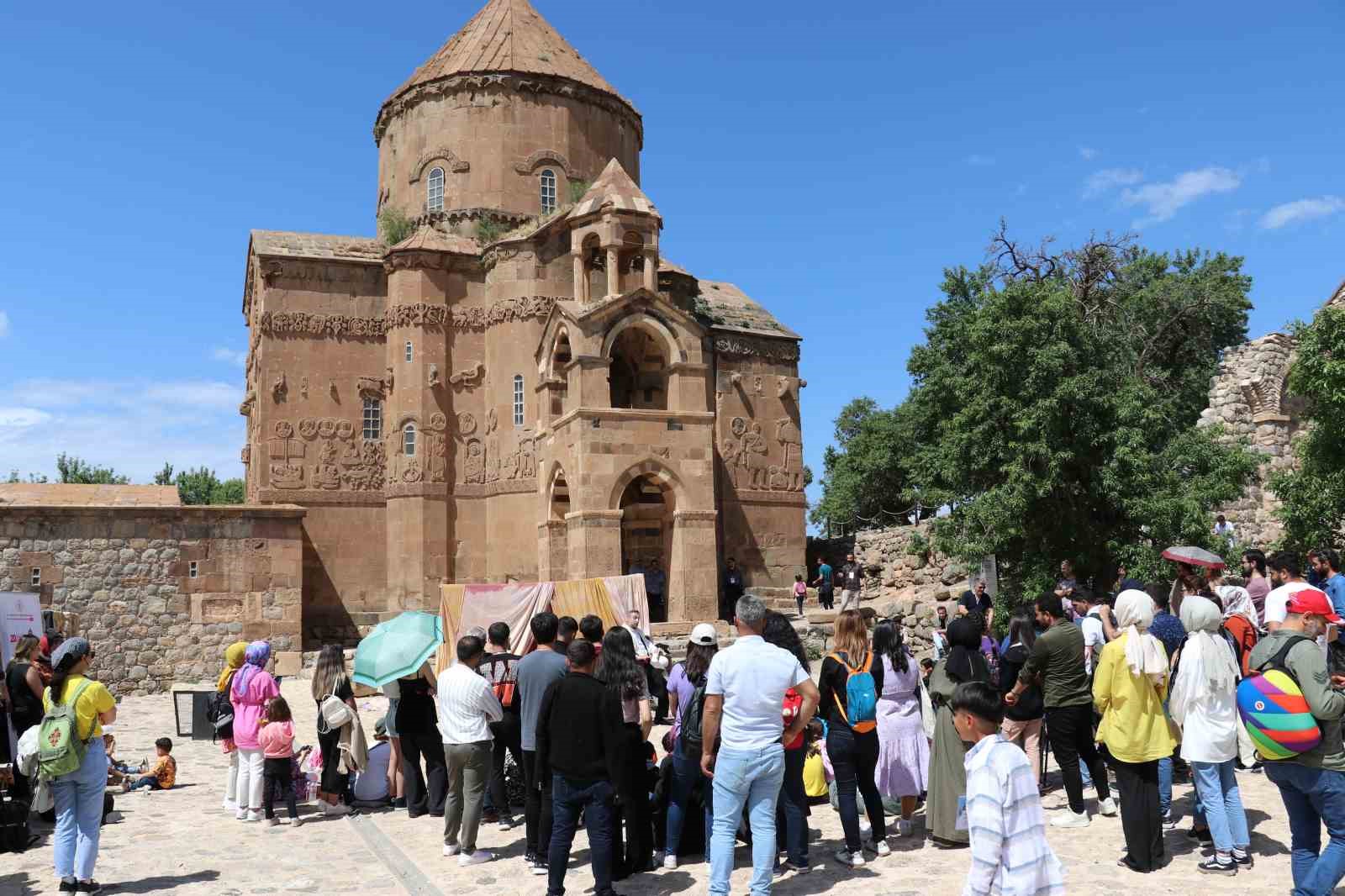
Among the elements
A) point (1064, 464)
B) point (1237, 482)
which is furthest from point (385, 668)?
point (1237, 482)

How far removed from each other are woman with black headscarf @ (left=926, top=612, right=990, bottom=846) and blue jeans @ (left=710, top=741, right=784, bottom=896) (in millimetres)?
2063

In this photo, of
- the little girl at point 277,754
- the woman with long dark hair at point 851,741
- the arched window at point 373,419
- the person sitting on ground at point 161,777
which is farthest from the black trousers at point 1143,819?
the arched window at point 373,419

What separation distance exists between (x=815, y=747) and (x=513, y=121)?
22109mm

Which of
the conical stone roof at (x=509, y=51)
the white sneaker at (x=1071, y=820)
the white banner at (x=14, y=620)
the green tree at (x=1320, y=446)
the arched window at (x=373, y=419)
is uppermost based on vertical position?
the conical stone roof at (x=509, y=51)

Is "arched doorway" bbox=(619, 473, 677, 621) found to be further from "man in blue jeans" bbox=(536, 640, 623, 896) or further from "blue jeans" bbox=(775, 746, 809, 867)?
"man in blue jeans" bbox=(536, 640, 623, 896)

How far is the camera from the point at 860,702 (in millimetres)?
7715

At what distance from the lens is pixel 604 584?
16.5 meters

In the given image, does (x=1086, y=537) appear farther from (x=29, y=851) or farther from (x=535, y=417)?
(x=29, y=851)

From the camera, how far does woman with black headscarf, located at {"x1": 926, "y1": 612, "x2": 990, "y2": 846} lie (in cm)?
791

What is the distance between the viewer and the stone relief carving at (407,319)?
25.7 m

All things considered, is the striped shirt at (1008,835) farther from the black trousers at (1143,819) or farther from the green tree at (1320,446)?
the green tree at (1320,446)

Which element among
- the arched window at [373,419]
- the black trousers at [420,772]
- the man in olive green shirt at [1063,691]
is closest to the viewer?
the man in olive green shirt at [1063,691]

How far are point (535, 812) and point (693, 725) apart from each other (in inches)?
56.8

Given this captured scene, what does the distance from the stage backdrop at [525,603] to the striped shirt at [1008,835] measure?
1090 centimetres
